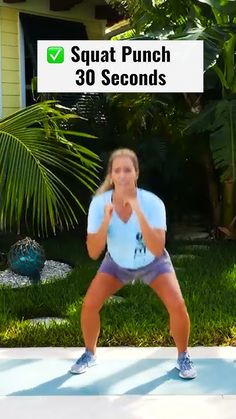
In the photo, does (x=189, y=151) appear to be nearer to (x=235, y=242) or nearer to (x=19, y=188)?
(x=235, y=242)

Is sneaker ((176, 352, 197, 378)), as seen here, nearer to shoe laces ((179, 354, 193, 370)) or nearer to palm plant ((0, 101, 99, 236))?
shoe laces ((179, 354, 193, 370))

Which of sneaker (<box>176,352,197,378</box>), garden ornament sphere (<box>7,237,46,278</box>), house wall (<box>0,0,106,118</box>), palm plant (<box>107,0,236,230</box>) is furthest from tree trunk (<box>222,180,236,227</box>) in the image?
sneaker (<box>176,352,197,378</box>)

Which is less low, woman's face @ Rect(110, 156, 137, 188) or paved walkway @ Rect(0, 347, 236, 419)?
woman's face @ Rect(110, 156, 137, 188)

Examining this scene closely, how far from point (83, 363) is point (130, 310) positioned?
4.04 ft

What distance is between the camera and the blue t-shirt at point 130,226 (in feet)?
13.3

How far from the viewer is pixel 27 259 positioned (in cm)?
704

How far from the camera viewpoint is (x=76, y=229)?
31.2 ft

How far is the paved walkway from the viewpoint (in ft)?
12.6

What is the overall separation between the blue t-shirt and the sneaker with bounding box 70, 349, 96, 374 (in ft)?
2.55

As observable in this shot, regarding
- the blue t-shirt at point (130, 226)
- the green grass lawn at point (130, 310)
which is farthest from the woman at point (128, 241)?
the green grass lawn at point (130, 310)

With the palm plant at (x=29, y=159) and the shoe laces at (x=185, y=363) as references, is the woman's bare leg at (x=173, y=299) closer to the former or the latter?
the shoe laces at (x=185, y=363)

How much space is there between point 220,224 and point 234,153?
1718mm

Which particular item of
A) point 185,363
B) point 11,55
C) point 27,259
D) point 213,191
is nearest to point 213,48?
point 213,191

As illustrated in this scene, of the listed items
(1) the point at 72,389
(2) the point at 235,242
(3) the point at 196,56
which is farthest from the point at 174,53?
(1) the point at 72,389
